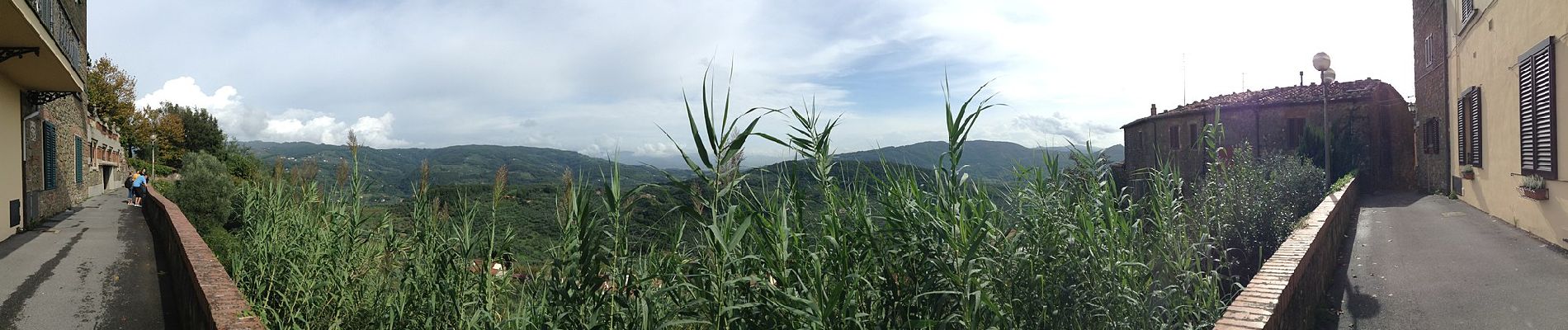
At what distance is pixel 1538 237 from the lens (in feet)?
27.2

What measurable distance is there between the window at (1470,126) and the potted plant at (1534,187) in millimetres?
2627

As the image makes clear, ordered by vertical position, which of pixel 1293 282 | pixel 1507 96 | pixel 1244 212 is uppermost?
pixel 1507 96

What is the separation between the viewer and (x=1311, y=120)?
71.6 feet

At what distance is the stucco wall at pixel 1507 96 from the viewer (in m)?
7.58

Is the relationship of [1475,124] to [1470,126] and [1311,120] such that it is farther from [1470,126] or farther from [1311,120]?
[1311,120]

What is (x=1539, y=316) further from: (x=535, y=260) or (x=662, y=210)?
(x=535, y=260)

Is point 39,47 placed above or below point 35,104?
above

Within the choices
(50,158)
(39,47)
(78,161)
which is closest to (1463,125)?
(39,47)

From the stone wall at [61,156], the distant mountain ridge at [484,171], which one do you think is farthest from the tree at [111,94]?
the distant mountain ridge at [484,171]

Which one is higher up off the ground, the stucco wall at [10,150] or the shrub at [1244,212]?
the stucco wall at [10,150]

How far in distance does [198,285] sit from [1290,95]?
27.7 meters

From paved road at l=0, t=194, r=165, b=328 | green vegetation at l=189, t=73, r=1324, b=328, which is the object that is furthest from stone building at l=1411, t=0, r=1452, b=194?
paved road at l=0, t=194, r=165, b=328

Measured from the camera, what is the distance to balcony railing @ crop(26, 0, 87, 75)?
33.3 ft

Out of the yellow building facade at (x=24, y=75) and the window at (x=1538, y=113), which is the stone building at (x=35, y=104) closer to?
the yellow building facade at (x=24, y=75)
